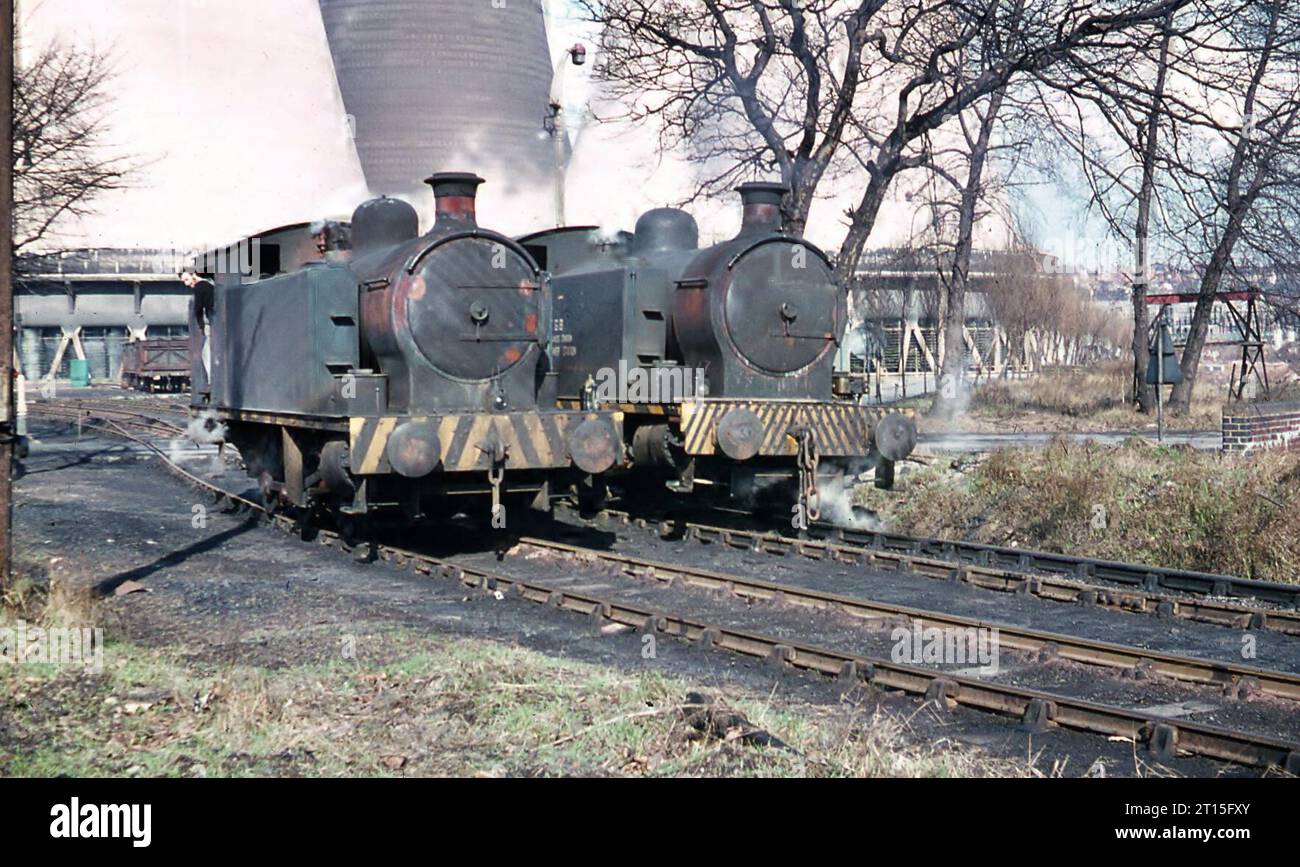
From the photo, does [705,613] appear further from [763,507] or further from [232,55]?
[232,55]

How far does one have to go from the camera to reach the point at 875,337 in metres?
43.6

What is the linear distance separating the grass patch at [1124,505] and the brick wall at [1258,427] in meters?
0.41

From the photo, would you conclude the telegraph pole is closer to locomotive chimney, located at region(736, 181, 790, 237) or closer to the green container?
locomotive chimney, located at region(736, 181, 790, 237)

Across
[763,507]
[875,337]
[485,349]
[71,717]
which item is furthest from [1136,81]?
[875,337]

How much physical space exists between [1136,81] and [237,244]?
33.4 ft

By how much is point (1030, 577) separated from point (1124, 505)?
9.67 ft

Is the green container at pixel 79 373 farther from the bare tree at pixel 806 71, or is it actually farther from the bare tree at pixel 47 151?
the bare tree at pixel 806 71

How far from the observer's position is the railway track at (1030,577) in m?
8.84

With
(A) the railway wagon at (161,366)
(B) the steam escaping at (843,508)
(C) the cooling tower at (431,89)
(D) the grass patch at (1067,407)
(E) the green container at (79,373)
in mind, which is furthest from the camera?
(C) the cooling tower at (431,89)

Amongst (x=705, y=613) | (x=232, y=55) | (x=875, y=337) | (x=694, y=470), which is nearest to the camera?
(x=705, y=613)

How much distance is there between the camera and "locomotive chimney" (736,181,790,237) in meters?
12.6

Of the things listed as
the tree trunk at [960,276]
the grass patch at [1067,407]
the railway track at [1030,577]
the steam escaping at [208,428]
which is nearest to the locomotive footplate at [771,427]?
the railway track at [1030,577]

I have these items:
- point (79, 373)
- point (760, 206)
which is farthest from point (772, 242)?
point (79, 373)

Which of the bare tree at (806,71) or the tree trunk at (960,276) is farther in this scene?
the tree trunk at (960,276)
